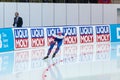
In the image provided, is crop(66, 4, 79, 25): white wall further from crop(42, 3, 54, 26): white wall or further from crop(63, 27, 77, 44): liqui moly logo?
crop(63, 27, 77, 44): liqui moly logo

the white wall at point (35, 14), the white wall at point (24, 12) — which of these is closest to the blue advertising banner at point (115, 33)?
the white wall at point (35, 14)

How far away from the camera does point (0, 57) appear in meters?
17.3

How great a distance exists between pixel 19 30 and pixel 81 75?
893 cm

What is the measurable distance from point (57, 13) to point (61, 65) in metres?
15.4

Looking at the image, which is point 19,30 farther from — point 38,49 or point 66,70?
point 66,70

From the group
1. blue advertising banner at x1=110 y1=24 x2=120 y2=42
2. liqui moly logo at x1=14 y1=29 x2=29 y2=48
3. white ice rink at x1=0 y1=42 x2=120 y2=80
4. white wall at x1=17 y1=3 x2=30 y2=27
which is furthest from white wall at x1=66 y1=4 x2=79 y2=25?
white ice rink at x1=0 y1=42 x2=120 y2=80

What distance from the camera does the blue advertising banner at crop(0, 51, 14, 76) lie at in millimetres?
13685

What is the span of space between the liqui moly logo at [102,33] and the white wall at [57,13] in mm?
5380

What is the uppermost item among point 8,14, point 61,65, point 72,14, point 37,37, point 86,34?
point 72,14

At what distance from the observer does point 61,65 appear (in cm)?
1480

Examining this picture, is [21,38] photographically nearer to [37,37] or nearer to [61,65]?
[37,37]

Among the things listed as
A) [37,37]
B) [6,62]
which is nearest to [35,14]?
[37,37]

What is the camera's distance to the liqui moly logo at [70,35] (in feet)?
76.0

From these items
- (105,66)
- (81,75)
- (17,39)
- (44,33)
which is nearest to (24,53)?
(17,39)
